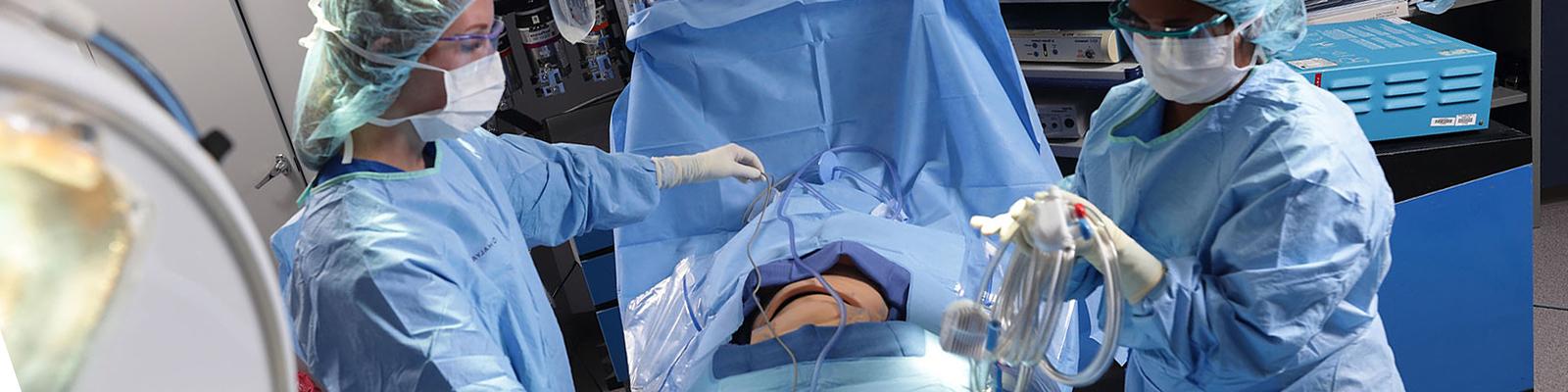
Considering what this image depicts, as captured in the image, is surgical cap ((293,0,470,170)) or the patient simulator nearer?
surgical cap ((293,0,470,170))

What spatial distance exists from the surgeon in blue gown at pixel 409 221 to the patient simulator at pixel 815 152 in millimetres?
447

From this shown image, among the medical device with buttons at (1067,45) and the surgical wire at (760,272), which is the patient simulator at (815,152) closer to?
the surgical wire at (760,272)

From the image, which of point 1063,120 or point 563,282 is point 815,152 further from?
point 563,282

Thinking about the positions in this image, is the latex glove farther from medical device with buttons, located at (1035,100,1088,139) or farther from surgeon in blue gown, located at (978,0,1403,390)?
medical device with buttons, located at (1035,100,1088,139)

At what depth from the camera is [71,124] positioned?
0.26m

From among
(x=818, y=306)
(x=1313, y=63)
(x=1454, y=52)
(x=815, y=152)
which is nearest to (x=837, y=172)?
(x=815, y=152)

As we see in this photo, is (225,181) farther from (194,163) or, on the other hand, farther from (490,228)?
(490,228)

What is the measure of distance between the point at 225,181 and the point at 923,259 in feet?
5.45

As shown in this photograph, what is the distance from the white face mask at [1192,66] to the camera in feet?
4.34

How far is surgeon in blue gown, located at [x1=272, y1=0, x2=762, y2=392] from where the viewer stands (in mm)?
1308

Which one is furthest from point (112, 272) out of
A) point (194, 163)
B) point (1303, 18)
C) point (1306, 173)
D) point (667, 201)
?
point (667, 201)

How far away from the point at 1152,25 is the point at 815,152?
1.03m

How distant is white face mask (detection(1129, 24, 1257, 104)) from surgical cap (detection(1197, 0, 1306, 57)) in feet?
0.07

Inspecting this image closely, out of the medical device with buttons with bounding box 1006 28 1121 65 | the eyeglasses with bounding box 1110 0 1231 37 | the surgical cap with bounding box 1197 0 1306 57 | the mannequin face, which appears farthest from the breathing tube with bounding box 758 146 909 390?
the surgical cap with bounding box 1197 0 1306 57
